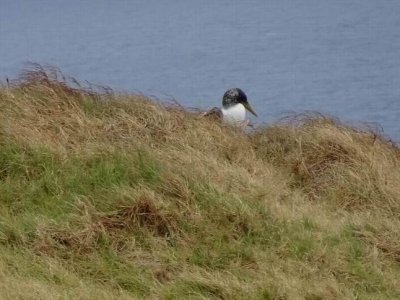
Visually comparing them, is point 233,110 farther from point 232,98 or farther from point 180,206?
point 180,206

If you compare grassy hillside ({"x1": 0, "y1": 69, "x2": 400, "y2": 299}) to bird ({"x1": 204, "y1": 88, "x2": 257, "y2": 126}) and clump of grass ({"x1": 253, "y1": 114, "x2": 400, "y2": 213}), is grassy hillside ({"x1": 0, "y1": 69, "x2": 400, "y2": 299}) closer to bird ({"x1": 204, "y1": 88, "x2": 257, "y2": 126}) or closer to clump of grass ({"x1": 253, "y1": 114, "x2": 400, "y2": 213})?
clump of grass ({"x1": 253, "y1": 114, "x2": 400, "y2": 213})

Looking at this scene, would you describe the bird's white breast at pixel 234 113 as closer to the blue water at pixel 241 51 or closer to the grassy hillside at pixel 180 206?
the grassy hillside at pixel 180 206

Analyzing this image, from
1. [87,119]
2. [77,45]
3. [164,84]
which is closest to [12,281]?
[87,119]

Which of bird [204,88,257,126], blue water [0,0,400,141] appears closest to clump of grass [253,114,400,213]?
bird [204,88,257,126]

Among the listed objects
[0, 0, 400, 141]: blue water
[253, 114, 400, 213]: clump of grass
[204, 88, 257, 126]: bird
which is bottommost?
[0, 0, 400, 141]: blue water

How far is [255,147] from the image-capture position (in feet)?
25.3

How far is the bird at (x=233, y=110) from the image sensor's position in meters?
8.58

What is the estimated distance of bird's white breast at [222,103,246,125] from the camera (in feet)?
28.7

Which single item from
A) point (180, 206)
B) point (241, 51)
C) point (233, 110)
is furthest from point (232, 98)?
point (241, 51)

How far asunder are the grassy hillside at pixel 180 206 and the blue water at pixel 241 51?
2.85 m

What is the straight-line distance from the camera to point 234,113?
29.9 ft

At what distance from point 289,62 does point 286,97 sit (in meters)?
7.32

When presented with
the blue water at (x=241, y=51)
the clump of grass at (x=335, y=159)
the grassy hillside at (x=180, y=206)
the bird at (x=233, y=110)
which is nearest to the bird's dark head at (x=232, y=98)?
the bird at (x=233, y=110)

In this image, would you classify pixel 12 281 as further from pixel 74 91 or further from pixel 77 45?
pixel 77 45
